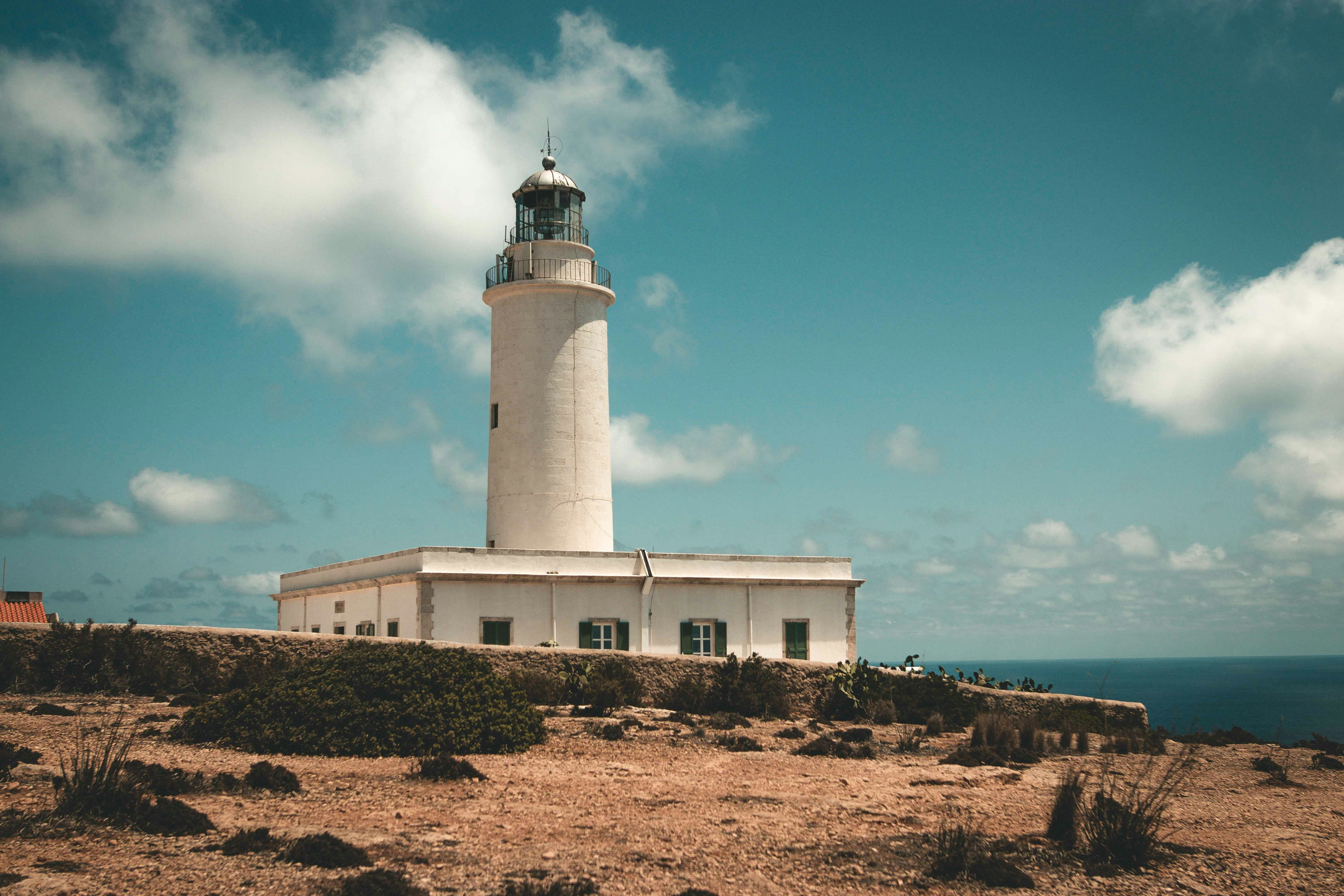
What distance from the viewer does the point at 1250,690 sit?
123m

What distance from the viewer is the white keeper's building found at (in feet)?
72.5

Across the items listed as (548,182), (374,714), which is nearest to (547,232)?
(548,182)

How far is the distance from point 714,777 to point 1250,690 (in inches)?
5306

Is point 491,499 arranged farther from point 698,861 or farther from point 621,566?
point 698,861

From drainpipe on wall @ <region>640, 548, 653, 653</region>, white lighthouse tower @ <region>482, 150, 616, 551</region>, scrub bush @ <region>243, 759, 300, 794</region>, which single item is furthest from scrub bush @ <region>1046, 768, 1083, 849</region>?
white lighthouse tower @ <region>482, 150, 616, 551</region>

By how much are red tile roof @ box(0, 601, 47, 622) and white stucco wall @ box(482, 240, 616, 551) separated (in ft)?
49.8

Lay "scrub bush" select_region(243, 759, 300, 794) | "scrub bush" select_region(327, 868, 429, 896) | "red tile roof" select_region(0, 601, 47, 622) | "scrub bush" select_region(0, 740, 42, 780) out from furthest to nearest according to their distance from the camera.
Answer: "red tile roof" select_region(0, 601, 47, 622), "scrub bush" select_region(243, 759, 300, 794), "scrub bush" select_region(0, 740, 42, 780), "scrub bush" select_region(327, 868, 429, 896)

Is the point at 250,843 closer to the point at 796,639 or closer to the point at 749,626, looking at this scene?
the point at 749,626

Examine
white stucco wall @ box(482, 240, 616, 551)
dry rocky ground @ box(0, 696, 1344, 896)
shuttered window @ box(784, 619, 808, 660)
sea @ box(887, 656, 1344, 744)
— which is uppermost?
white stucco wall @ box(482, 240, 616, 551)

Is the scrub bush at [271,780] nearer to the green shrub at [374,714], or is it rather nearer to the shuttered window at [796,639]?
the green shrub at [374,714]

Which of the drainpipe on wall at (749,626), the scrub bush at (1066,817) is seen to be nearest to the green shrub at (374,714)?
the scrub bush at (1066,817)

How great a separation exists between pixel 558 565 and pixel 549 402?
4561 mm

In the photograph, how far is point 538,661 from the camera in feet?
57.1

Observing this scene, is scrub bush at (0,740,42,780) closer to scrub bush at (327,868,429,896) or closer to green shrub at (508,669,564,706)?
scrub bush at (327,868,429,896)
